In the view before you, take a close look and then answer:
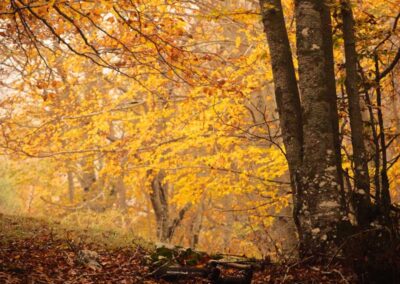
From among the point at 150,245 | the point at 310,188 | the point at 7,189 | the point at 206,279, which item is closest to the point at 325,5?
the point at 310,188

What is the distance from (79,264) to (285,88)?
3680 millimetres

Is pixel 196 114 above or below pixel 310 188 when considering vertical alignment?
above

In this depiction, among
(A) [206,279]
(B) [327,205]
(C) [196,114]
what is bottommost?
(A) [206,279]

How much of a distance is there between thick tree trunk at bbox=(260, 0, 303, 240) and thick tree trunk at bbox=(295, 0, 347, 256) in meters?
0.28

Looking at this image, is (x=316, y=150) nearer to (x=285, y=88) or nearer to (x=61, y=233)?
(x=285, y=88)

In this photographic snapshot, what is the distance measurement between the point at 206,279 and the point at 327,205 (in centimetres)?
170

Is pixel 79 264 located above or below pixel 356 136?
below

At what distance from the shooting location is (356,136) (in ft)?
17.4

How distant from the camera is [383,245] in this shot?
4121 millimetres

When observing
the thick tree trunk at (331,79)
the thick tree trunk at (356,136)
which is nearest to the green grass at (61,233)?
the thick tree trunk at (331,79)

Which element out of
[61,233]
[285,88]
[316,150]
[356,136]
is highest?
[285,88]

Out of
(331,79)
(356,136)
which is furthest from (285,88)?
(356,136)

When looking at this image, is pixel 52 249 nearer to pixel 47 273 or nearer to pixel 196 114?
pixel 47 273

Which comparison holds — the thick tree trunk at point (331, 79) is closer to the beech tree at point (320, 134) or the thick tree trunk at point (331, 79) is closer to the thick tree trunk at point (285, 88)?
the beech tree at point (320, 134)
